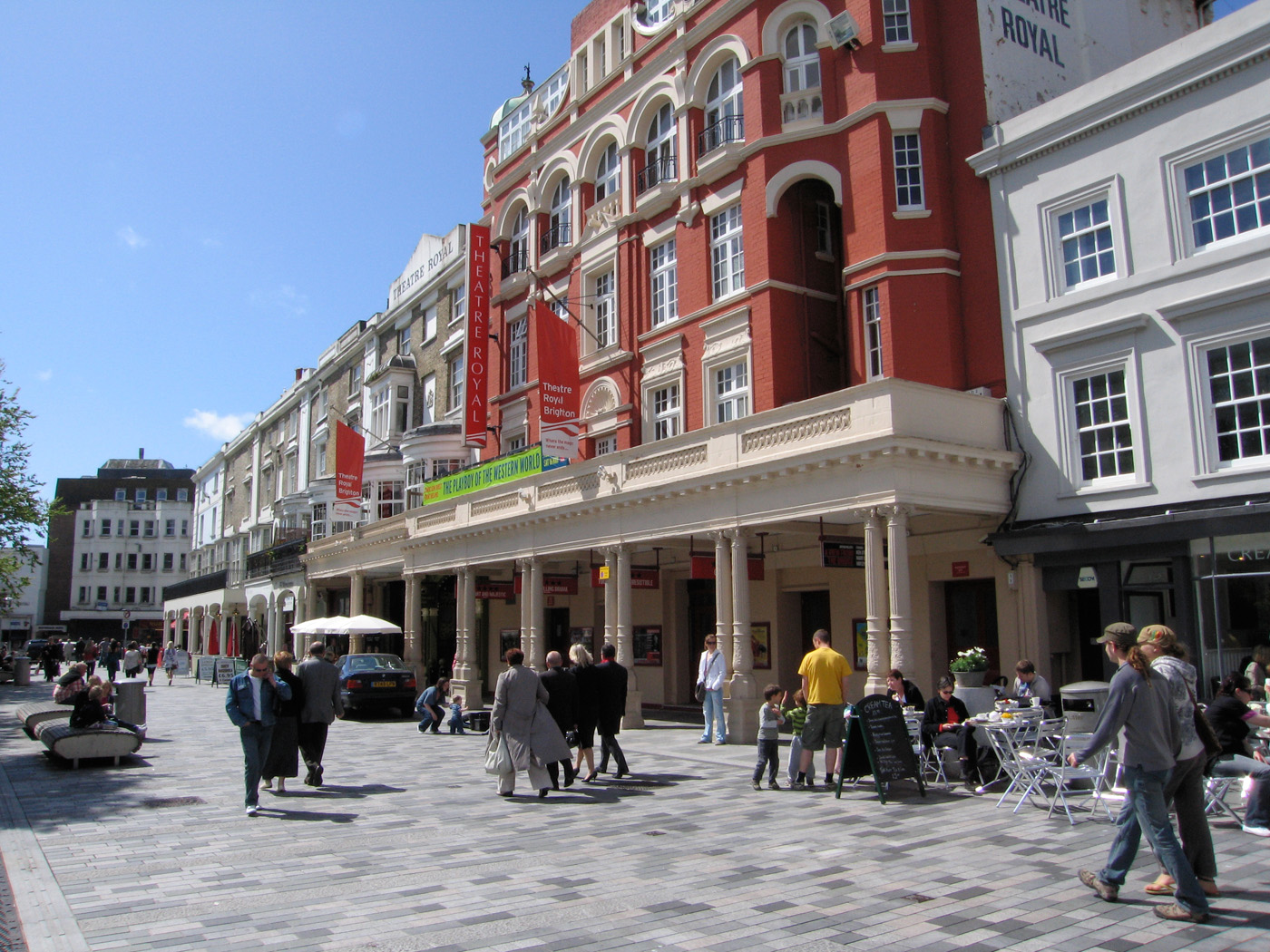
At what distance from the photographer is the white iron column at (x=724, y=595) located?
1778 cm

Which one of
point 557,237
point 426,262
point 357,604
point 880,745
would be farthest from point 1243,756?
point 426,262

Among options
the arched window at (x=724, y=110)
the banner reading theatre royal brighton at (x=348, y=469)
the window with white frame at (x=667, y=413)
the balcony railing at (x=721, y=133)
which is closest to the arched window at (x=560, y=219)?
the balcony railing at (x=721, y=133)

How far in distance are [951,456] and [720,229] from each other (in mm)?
8956

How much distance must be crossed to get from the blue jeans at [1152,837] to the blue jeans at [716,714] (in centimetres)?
1052

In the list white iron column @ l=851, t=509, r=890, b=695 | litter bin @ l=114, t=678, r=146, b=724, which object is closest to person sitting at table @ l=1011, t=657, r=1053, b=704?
white iron column @ l=851, t=509, r=890, b=695

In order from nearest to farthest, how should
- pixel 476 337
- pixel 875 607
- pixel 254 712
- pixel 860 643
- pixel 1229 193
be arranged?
1. pixel 254 712
2. pixel 1229 193
3. pixel 875 607
4. pixel 860 643
5. pixel 476 337

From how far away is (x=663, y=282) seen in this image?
23562mm

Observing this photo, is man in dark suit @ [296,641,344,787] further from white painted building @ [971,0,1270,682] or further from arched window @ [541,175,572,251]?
arched window @ [541,175,572,251]

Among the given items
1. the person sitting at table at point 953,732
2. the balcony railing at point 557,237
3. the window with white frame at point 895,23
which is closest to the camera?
the person sitting at table at point 953,732

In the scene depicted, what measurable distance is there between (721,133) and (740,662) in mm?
12185

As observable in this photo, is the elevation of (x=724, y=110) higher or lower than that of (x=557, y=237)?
higher

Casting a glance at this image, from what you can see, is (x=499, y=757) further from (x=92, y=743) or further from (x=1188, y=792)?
(x=1188, y=792)

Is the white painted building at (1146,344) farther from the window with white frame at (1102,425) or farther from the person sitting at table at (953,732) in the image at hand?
the person sitting at table at (953,732)

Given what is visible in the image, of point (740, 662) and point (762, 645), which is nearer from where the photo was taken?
point (740, 662)
